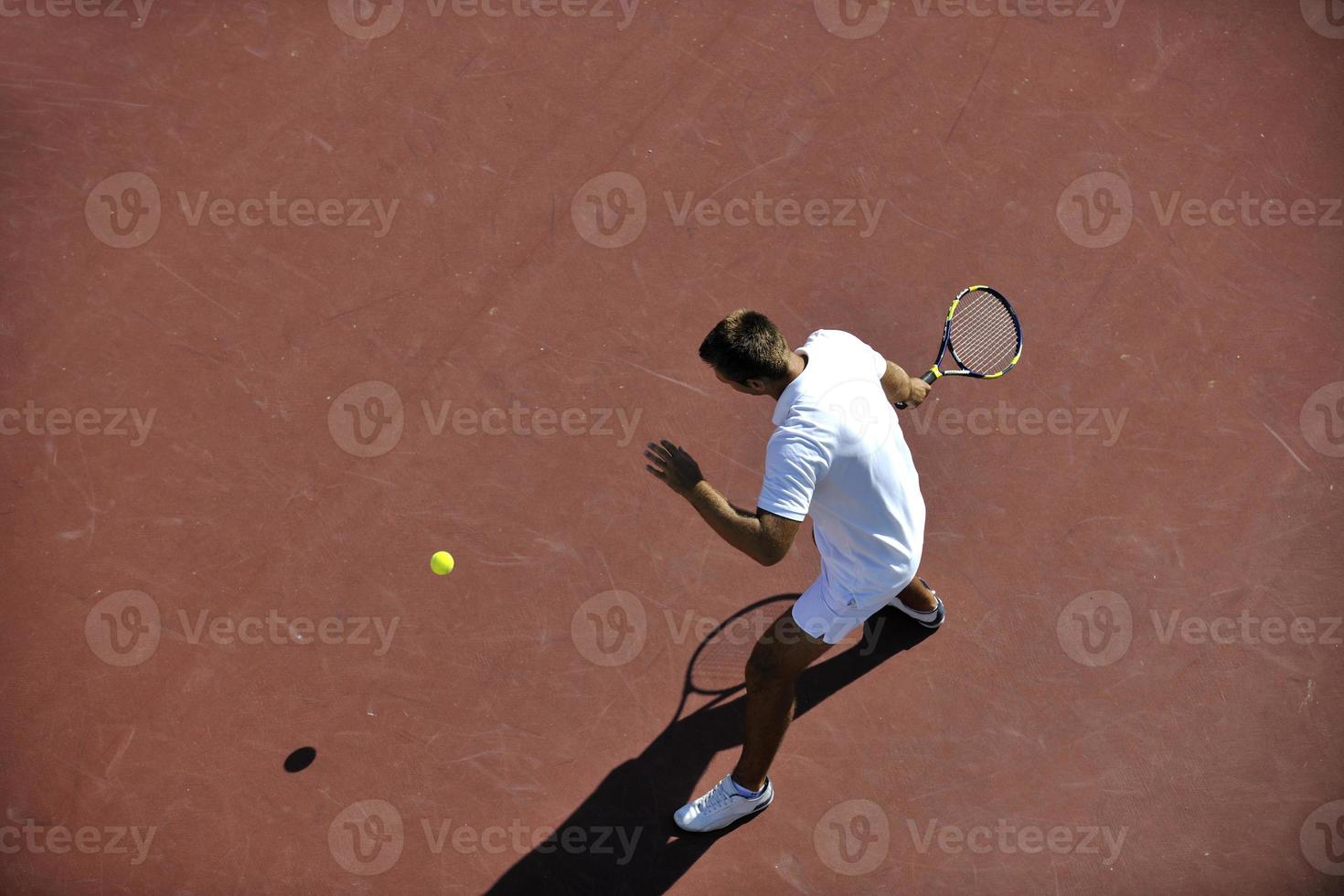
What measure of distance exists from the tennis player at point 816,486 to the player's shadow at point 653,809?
72 centimetres

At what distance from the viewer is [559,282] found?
660 centimetres

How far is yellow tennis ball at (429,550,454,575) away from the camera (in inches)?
235

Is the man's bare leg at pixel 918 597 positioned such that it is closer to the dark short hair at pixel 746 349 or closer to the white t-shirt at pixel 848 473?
the white t-shirt at pixel 848 473

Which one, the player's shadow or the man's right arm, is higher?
the man's right arm

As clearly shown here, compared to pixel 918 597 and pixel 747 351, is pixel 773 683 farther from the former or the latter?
pixel 747 351

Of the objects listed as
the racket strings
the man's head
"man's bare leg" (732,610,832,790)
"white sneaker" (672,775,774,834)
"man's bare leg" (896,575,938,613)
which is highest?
the racket strings

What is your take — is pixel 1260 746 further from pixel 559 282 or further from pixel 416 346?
pixel 416 346

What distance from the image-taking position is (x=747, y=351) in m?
4.49

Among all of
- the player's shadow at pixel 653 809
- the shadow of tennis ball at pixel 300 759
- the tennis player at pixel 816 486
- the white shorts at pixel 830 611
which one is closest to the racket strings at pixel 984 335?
the tennis player at pixel 816 486

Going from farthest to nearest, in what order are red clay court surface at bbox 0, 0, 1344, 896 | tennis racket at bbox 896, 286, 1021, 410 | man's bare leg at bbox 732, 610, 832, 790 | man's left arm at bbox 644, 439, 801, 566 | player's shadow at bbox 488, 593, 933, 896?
tennis racket at bbox 896, 286, 1021, 410, red clay court surface at bbox 0, 0, 1344, 896, player's shadow at bbox 488, 593, 933, 896, man's bare leg at bbox 732, 610, 832, 790, man's left arm at bbox 644, 439, 801, 566

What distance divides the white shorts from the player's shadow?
1071mm

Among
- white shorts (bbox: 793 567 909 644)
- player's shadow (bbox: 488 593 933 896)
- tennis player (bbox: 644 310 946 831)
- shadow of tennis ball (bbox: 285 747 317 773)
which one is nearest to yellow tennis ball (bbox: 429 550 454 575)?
shadow of tennis ball (bbox: 285 747 317 773)

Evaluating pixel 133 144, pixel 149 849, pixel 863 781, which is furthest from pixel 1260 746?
pixel 133 144

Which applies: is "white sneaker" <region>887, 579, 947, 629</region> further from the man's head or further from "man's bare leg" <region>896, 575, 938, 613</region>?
the man's head
